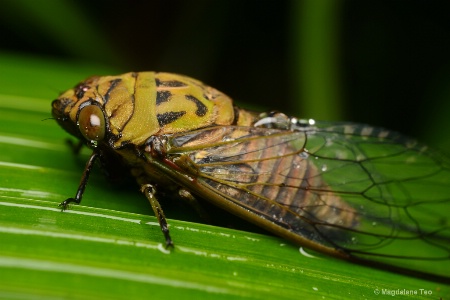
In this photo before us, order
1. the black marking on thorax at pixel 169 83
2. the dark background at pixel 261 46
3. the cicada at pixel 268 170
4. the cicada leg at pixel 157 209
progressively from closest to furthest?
1. the cicada leg at pixel 157 209
2. the cicada at pixel 268 170
3. the black marking on thorax at pixel 169 83
4. the dark background at pixel 261 46

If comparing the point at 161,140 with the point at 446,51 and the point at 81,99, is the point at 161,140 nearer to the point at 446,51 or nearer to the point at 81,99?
the point at 81,99

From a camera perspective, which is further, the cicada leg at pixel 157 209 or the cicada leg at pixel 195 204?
the cicada leg at pixel 195 204

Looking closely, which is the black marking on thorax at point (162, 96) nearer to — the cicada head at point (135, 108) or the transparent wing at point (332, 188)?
the cicada head at point (135, 108)

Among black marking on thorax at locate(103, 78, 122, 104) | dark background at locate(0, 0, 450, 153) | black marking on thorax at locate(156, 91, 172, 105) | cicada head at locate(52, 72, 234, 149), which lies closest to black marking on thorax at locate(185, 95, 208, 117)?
cicada head at locate(52, 72, 234, 149)

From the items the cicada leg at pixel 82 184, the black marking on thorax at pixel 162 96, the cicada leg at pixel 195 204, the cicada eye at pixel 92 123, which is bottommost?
the cicada leg at pixel 195 204

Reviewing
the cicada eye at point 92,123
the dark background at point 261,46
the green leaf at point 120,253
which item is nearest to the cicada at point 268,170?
the cicada eye at point 92,123

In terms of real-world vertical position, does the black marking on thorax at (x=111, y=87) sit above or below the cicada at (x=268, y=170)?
above
